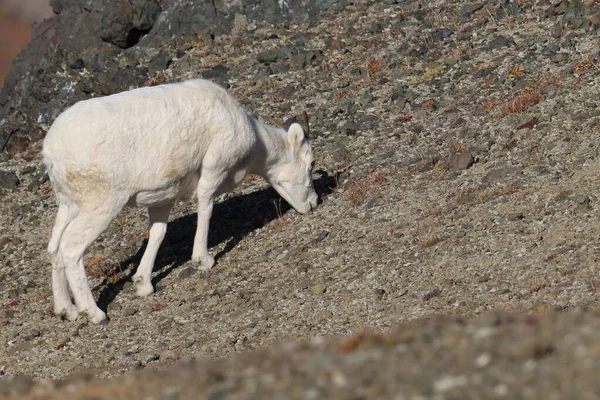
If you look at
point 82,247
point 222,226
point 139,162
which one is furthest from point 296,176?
point 82,247

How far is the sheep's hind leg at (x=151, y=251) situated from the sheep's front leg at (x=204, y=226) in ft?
1.68

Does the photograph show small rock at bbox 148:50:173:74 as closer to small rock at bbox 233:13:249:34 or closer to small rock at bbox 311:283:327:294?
small rock at bbox 233:13:249:34

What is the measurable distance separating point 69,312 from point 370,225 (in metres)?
4.82

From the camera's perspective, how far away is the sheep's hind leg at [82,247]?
14.1m

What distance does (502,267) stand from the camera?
12516 mm

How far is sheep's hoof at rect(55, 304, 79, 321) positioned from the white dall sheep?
1 centimetres

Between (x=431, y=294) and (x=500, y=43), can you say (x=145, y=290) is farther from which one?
(x=500, y=43)

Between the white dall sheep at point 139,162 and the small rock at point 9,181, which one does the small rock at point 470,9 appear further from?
the small rock at point 9,181

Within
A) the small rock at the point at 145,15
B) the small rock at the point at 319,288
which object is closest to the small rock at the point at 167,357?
the small rock at the point at 319,288

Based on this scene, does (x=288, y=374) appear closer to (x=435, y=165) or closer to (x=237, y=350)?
(x=237, y=350)

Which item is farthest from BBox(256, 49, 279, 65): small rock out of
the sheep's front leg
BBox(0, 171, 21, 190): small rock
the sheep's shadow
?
the sheep's front leg

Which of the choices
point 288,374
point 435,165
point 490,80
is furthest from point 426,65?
point 288,374

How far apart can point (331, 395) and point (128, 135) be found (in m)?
8.61

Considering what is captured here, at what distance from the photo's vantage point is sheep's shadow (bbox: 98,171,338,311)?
16422mm
